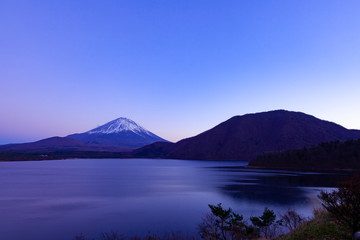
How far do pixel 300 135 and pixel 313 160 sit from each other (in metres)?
89.5

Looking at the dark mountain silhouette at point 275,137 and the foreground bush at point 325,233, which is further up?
the dark mountain silhouette at point 275,137

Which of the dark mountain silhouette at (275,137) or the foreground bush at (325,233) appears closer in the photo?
the foreground bush at (325,233)

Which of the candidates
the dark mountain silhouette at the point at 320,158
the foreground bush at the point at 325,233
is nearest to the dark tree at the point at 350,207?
the foreground bush at the point at 325,233

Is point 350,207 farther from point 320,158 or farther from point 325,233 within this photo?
point 320,158

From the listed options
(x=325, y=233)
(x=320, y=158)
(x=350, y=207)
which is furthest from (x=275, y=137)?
(x=325, y=233)

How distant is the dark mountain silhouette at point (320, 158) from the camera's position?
78625 mm

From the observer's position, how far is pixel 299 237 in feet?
29.5

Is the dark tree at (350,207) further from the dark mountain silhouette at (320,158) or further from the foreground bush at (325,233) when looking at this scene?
the dark mountain silhouette at (320,158)

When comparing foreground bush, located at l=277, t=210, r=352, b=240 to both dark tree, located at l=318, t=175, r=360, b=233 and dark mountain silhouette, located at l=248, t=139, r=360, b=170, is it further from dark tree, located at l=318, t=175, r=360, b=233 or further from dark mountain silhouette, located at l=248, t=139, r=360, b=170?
dark mountain silhouette, located at l=248, t=139, r=360, b=170

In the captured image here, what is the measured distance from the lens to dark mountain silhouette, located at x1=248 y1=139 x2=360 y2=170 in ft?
258

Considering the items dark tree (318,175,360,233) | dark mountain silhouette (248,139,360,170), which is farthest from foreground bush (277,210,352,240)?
dark mountain silhouette (248,139,360,170)

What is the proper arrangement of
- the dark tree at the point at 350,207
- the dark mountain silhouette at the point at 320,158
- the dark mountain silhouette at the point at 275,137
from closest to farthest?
the dark tree at the point at 350,207, the dark mountain silhouette at the point at 320,158, the dark mountain silhouette at the point at 275,137

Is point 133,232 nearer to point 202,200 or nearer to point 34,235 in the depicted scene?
point 34,235

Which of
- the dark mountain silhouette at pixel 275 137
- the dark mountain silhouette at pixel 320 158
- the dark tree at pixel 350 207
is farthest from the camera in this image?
the dark mountain silhouette at pixel 275 137
